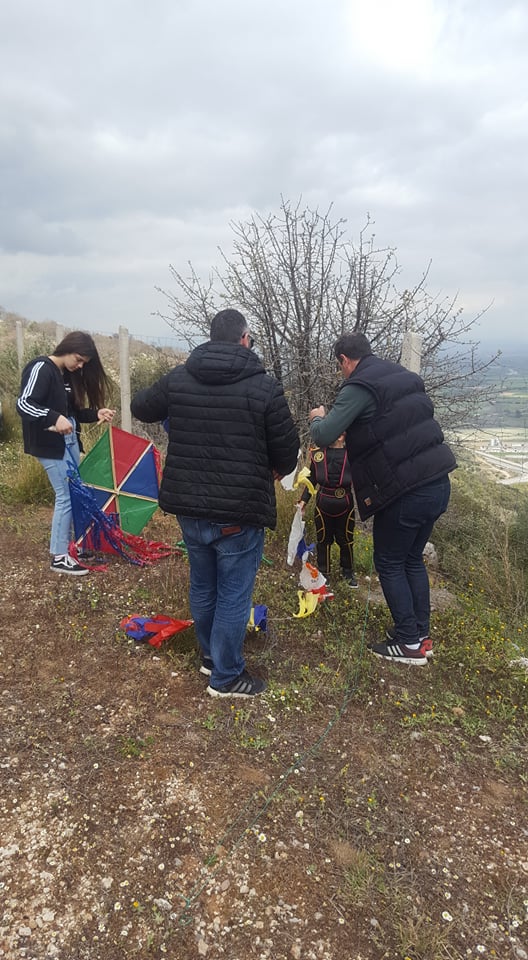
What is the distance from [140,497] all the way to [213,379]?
2.21 metres

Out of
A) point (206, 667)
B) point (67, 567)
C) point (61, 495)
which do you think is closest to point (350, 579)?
point (206, 667)

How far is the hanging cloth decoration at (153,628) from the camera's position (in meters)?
3.18

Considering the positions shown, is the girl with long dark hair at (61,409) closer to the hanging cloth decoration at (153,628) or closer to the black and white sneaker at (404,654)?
the hanging cloth decoration at (153,628)

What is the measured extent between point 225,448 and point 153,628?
1379 millimetres

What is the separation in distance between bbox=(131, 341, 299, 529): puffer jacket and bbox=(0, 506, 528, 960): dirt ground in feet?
3.46

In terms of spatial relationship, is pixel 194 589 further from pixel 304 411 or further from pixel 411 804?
pixel 304 411

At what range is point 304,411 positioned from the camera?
621 centimetres

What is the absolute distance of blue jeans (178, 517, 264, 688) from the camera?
2.54m

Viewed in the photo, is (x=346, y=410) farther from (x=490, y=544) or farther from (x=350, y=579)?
(x=490, y=544)

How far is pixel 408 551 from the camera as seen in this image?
3098mm

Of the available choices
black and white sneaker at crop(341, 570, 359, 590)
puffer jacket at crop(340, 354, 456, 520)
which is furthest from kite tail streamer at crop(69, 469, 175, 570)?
puffer jacket at crop(340, 354, 456, 520)

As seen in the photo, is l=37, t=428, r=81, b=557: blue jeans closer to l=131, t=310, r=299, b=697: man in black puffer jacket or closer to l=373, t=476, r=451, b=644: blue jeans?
l=131, t=310, r=299, b=697: man in black puffer jacket

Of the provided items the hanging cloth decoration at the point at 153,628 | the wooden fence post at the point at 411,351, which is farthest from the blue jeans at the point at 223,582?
the wooden fence post at the point at 411,351

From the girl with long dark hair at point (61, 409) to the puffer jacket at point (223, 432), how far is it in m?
1.46
